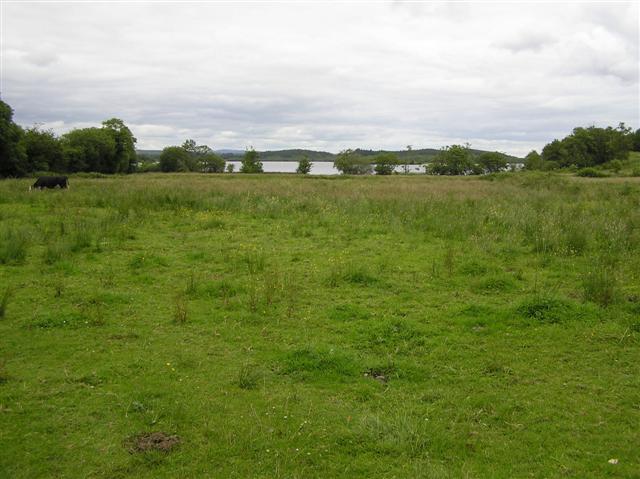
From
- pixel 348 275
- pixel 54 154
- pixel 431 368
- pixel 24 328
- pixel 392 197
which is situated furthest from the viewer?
pixel 54 154

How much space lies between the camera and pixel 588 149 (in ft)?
238

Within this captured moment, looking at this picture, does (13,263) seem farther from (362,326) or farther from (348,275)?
(362,326)

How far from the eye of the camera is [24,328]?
Result: 702 centimetres

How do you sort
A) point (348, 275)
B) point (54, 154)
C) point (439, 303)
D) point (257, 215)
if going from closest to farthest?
point (439, 303), point (348, 275), point (257, 215), point (54, 154)

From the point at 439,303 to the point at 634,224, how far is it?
367 inches

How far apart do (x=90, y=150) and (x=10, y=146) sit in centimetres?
2255

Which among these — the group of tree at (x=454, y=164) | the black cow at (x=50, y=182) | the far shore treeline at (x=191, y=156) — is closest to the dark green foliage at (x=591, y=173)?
the far shore treeline at (x=191, y=156)

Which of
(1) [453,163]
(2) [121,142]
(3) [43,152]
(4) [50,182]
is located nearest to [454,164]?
(1) [453,163]

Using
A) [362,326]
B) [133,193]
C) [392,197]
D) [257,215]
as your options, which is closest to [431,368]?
[362,326]

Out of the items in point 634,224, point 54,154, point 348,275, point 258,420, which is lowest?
point 258,420

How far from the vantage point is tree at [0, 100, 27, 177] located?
4191 centimetres

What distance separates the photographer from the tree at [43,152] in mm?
52359

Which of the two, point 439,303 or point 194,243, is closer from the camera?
point 439,303

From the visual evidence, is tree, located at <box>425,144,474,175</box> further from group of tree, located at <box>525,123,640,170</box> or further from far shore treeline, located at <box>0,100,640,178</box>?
group of tree, located at <box>525,123,640,170</box>
